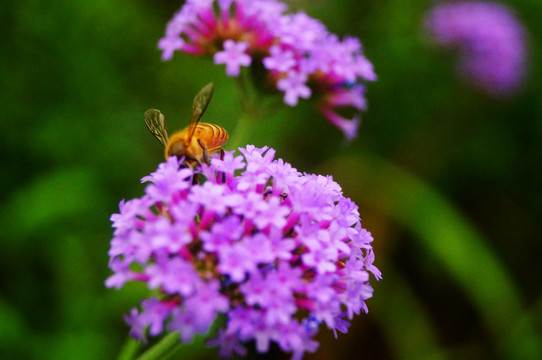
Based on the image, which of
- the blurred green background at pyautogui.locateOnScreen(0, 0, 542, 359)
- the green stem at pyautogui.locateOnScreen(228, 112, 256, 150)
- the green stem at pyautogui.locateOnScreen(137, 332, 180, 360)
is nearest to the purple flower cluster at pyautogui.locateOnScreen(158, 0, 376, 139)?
the green stem at pyautogui.locateOnScreen(228, 112, 256, 150)

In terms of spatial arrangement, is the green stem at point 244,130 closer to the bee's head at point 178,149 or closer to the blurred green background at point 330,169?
the bee's head at point 178,149

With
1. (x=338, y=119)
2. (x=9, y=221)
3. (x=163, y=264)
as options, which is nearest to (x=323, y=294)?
(x=163, y=264)

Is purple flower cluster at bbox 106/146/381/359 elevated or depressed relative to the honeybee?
depressed

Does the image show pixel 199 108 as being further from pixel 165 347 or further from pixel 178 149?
pixel 165 347

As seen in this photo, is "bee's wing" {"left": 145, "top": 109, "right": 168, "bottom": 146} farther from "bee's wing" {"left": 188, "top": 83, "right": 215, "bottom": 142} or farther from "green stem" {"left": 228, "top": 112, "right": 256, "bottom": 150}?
"green stem" {"left": 228, "top": 112, "right": 256, "bottom": 150}

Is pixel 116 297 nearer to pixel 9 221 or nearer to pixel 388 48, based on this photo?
pixel 9 221

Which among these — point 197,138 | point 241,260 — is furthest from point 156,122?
point 241,260

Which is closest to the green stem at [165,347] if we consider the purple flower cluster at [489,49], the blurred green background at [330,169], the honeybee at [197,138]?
the honeybee at [197,138]

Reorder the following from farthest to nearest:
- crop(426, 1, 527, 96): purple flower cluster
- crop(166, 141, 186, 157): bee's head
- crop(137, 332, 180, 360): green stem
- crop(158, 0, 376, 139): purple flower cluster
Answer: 1. crop(426, 1, 527, 96): purple flower cluster
2. crop(158, 0, 376, 139): purple flower cluster
3. crop(166, 141, 186, 157): bee's head
4. crop(137, 332, 180, 360): green stem
